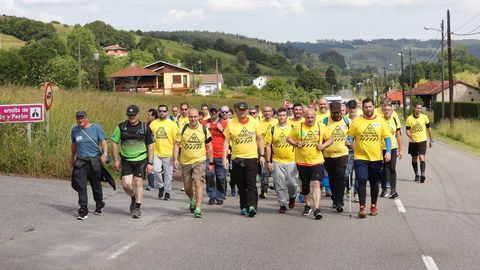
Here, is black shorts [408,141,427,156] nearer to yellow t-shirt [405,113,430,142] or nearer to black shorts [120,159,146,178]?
yellow t-shirt [405,113,430,142]

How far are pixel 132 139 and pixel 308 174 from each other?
2935 millimetres

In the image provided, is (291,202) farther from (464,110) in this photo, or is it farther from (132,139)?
(464,110)

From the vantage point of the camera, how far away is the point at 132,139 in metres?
10.8

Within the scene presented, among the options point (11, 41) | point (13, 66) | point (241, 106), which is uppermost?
point (11, 41)

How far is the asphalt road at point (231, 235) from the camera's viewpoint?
7.74m

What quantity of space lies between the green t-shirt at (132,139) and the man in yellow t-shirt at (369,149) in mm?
3458

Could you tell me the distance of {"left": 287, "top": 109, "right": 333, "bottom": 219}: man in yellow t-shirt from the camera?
10.9 metres

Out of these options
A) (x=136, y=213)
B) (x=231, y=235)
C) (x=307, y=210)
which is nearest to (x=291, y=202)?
(x=307, y=210)

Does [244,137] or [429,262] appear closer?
[429,262]

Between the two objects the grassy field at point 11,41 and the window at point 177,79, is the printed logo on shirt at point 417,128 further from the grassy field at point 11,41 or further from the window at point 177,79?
the grassy field at point 11,41

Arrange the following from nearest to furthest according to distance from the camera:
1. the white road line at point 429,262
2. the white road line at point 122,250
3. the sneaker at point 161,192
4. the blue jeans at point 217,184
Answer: the white road line at point 429,262
the white road line at point 122,250
the blue jeans at point 217,184
the sneaker at point 161,192

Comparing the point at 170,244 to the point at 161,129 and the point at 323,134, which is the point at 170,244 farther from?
the point at 161,129

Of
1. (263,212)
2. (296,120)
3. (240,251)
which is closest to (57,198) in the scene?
(263,212)

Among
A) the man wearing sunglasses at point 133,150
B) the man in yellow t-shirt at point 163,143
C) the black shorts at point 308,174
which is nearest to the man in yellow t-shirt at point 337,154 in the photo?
the black shorts at point 308,174
